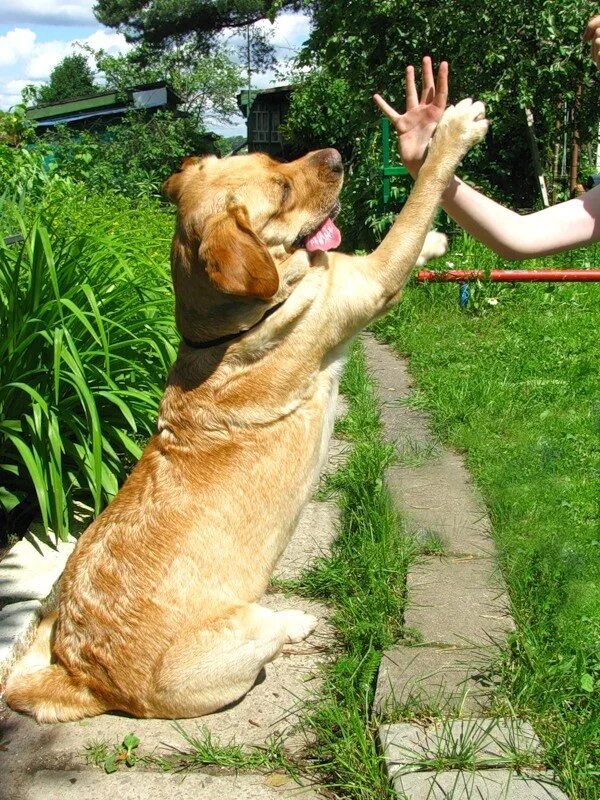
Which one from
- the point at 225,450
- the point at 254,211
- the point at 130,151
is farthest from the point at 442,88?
the point at 130,151

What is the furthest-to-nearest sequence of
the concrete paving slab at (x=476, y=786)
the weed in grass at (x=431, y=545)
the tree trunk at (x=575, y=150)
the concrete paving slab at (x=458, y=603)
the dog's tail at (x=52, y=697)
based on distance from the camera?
the tree trunk at (x=575, y=150)
the weed in grass at (x=431, y=545)
the concrete paving slab at (x=458, y=603)
the dog's tail at (x=52, y=697)
the concrete paving slab at (x=476, y=786)

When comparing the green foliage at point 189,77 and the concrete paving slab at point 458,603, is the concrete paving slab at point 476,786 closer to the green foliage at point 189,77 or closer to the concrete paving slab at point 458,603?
the concrete paving slab at point 458,603

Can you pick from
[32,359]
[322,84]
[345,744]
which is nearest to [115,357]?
[32,359]

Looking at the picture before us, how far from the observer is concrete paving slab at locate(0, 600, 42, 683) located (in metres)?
3.44

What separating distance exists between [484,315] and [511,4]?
574cm

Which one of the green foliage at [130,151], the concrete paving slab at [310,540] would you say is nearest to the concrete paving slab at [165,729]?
the concrete paving slab at [310,540]

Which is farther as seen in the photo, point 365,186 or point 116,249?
point 365,186

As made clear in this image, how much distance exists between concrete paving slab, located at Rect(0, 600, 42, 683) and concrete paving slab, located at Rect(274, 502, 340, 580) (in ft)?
3.84

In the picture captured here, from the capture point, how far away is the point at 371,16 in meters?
12.6

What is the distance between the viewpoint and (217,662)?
3.03 metres

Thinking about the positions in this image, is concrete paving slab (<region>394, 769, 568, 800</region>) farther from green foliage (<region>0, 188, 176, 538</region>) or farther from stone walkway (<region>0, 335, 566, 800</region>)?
green foliage (<region>0, 188, 176, 538</region>)

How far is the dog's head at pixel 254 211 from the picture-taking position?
10.4 ft

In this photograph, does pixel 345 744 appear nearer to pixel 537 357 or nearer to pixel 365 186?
pixel 537 357

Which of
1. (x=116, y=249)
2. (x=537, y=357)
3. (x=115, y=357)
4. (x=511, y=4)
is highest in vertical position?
(x=511, y=4)
